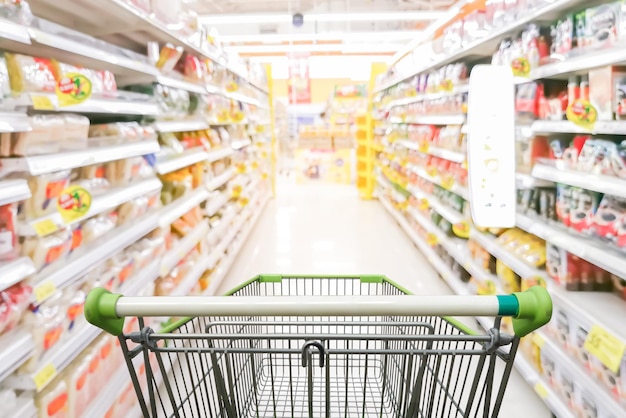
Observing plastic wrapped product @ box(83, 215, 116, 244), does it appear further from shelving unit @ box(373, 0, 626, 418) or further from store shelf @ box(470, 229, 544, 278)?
store shelf @ box(470, 229, 544, 278)

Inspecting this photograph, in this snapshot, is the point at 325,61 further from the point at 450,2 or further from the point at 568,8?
the point at 568,8

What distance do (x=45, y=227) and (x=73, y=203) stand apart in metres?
0.18

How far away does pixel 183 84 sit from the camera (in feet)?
10.1

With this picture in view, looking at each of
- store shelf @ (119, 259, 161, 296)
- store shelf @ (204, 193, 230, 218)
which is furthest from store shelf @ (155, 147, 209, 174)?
store shelf @ (119, 259, 161, 296)

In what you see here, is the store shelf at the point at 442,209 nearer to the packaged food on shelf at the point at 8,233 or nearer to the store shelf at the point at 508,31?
the store shelf at the point at 508,31

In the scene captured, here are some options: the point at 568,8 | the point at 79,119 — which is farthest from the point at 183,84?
the point at 568,8

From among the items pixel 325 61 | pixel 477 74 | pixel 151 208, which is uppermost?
pixel 325 61

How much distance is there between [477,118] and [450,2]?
8.79 metres

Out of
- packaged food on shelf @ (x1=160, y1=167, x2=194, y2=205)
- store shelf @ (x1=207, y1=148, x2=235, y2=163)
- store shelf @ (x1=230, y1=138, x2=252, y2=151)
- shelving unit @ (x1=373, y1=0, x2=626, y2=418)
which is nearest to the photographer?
shelving unit @ (x1=373, y1=0, x2=626, y2=418)

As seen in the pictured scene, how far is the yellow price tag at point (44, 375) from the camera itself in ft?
4.86

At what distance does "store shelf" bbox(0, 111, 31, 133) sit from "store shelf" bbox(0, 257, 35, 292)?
0.37m

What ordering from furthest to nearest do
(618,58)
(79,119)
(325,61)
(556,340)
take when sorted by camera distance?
(325,61), (556,340), (79,119), (618,58)

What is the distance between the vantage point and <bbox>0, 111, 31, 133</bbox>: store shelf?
1349mm

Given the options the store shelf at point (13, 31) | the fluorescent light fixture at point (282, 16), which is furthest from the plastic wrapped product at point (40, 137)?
the fluorescent light fixture at point (282, 16)
